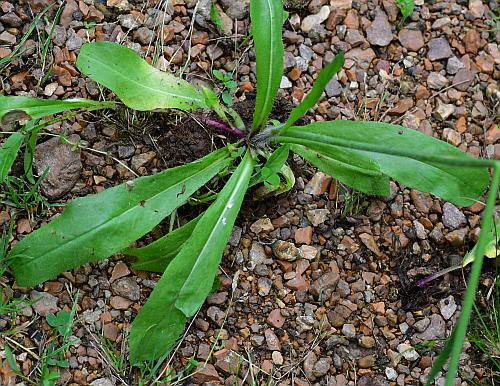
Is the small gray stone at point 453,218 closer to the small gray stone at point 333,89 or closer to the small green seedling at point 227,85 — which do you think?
the small gray stone at point 333,89

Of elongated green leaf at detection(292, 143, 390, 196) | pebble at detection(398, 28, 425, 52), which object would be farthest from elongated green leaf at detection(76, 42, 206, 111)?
pebble at detection(398, 28, 425, 52)

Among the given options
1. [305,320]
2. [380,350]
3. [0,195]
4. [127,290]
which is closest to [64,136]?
[0,195]

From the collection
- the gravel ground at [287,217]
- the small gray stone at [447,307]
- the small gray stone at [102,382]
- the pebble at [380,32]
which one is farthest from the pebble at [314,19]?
the small gray stone at [102,382]

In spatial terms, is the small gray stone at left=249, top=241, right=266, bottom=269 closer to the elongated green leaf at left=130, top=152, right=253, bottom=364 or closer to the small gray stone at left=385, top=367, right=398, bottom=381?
the elongated green leaf at left=130, top=152, right=253, bottom=364

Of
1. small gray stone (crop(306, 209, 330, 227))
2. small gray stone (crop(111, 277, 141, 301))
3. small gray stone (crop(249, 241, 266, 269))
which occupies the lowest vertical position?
small gray stone (crop(111, 277, 141, 301))

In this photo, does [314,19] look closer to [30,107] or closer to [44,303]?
[30,107]

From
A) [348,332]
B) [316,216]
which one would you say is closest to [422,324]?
[348,332]
